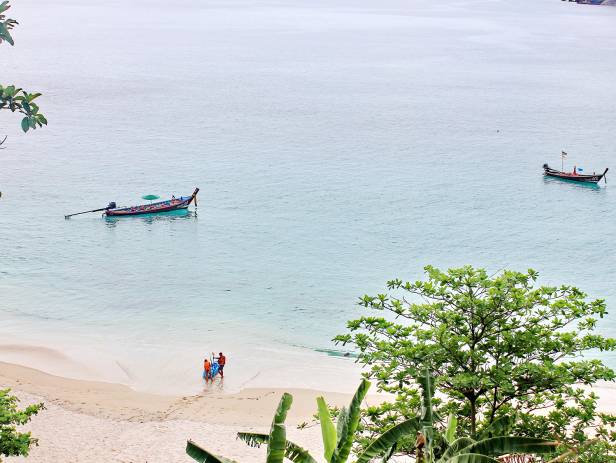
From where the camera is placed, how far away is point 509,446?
12.2 m

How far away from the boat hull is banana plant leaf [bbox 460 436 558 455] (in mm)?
56359

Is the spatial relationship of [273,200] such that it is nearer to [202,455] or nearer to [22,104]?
[22,104]

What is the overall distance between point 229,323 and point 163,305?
519 cm

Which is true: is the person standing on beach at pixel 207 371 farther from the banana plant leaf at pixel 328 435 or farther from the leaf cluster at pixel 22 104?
the banana plant leaf at pixel 328 435

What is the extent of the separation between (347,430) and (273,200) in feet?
195

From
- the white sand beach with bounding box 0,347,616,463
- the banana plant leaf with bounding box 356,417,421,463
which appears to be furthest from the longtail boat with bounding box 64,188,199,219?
the banana plant leaf with bounding box 356,417,421,463

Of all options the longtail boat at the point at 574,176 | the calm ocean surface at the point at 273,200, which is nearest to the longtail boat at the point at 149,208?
the calm ocean surface at the point at 273,200

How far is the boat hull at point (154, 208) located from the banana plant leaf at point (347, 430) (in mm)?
55845

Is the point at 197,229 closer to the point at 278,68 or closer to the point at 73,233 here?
the point at 73,233

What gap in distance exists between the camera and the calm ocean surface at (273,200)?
47219 millimetres

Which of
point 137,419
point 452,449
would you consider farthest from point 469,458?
point 137,419

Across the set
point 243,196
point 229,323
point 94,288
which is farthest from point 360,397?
point 243,196

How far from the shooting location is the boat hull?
221ft

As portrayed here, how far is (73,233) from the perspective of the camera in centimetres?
6450
